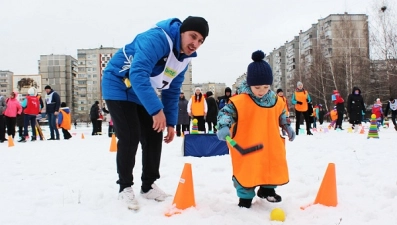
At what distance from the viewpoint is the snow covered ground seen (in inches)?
107

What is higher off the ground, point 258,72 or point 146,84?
point 258,72

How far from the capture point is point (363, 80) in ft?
104

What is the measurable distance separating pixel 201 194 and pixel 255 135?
894mm

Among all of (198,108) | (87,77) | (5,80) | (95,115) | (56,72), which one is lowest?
(95,115)

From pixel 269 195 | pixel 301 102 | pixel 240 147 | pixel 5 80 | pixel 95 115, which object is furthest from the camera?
pixel 5 80

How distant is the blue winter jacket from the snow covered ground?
94 cm

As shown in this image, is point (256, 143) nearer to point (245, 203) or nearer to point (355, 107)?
point (245, 203)

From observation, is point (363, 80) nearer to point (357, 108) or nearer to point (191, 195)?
point (357, 108)

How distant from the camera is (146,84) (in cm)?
269

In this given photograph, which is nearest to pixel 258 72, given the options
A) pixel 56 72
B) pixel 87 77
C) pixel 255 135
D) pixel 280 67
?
pixel 255 135

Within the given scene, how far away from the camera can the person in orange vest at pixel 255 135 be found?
9.68ft

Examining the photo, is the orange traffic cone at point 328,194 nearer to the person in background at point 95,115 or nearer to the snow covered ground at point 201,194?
the snow covered ground at point 201,194

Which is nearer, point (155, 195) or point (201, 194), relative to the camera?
point (155, 195)

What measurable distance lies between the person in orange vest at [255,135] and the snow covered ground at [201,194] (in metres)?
0.24
